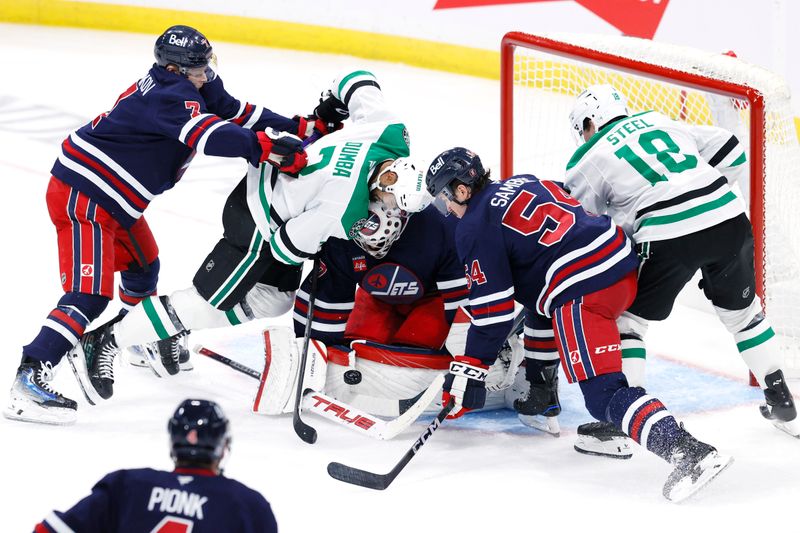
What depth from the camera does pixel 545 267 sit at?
3.23 metres

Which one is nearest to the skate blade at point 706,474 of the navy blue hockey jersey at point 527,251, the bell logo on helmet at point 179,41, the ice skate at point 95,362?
the navy blue hockey jersey at point 527,251

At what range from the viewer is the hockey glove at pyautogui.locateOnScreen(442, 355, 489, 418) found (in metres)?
3.23

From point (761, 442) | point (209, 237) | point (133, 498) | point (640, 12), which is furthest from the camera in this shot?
point (640, 12)

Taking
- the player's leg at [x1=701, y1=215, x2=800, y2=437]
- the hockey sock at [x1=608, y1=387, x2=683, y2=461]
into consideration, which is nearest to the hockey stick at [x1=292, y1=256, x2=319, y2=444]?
the hockey sock at [x1=608, y1=387, x2=683, y2=461]

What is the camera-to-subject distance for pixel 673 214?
3252 millimetres

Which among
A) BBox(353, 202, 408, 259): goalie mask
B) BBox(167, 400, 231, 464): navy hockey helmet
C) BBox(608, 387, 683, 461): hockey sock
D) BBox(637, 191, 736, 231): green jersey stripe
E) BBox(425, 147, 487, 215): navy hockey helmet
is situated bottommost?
BBox(608, 387, 683, 461): hockey sock

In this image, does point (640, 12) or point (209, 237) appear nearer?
point (209, 237)

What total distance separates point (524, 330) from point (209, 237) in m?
2.02

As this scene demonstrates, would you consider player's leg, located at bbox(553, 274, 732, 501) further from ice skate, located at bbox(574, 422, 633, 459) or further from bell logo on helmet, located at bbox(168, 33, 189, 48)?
bell logo on helmet, located at bbox(168, 33, 189, 48)

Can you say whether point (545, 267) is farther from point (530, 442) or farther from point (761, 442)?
point (761, 442)

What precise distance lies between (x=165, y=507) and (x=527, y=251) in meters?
1.55

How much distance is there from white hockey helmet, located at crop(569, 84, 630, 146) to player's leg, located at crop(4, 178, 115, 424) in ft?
4.53

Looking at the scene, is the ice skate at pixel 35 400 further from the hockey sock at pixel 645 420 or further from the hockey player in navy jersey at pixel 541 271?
the hockey sock at pixel 645 420

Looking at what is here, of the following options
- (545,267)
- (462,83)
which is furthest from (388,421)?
(462,83)
